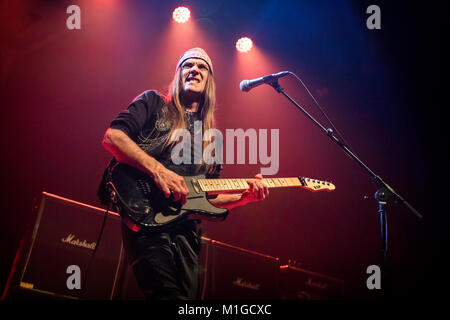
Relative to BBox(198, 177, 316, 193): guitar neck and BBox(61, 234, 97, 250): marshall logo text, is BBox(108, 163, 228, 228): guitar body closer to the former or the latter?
BBox(198, 177, 316, 193): guitar neck

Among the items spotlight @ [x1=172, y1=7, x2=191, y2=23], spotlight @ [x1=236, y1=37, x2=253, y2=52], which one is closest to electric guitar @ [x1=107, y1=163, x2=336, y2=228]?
spotlight @ [x1=172, y1=7, x2=191, y2=23]

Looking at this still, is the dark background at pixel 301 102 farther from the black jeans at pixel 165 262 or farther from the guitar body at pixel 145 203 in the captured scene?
the black jeans at pixel 165 262

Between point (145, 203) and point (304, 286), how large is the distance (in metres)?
2.99

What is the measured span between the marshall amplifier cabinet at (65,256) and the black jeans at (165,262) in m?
0.97

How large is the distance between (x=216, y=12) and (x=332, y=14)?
1.75 metres

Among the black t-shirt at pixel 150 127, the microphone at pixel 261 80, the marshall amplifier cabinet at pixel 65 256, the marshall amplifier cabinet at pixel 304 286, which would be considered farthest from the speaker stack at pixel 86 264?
the microphone at pixel 261 80

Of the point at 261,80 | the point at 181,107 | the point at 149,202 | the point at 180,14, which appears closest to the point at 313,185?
the point at 261,80

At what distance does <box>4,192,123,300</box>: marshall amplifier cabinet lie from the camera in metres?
2.91

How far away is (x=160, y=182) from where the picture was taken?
2191mm

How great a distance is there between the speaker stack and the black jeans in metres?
0.24

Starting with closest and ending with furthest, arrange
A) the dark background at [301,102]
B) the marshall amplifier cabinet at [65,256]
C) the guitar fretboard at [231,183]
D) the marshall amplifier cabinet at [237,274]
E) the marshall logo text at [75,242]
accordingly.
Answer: the guitar fretboard at [231,183] < the marshall amplifier cabinet at [65,256] < the marshall logo text at [75,242] < the marshall amplifier cabinet at [237,274] < the dark background at [301,102]

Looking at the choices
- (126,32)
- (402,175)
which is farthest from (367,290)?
(126,32)

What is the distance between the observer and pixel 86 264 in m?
3.20

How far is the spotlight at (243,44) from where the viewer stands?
216 inches
